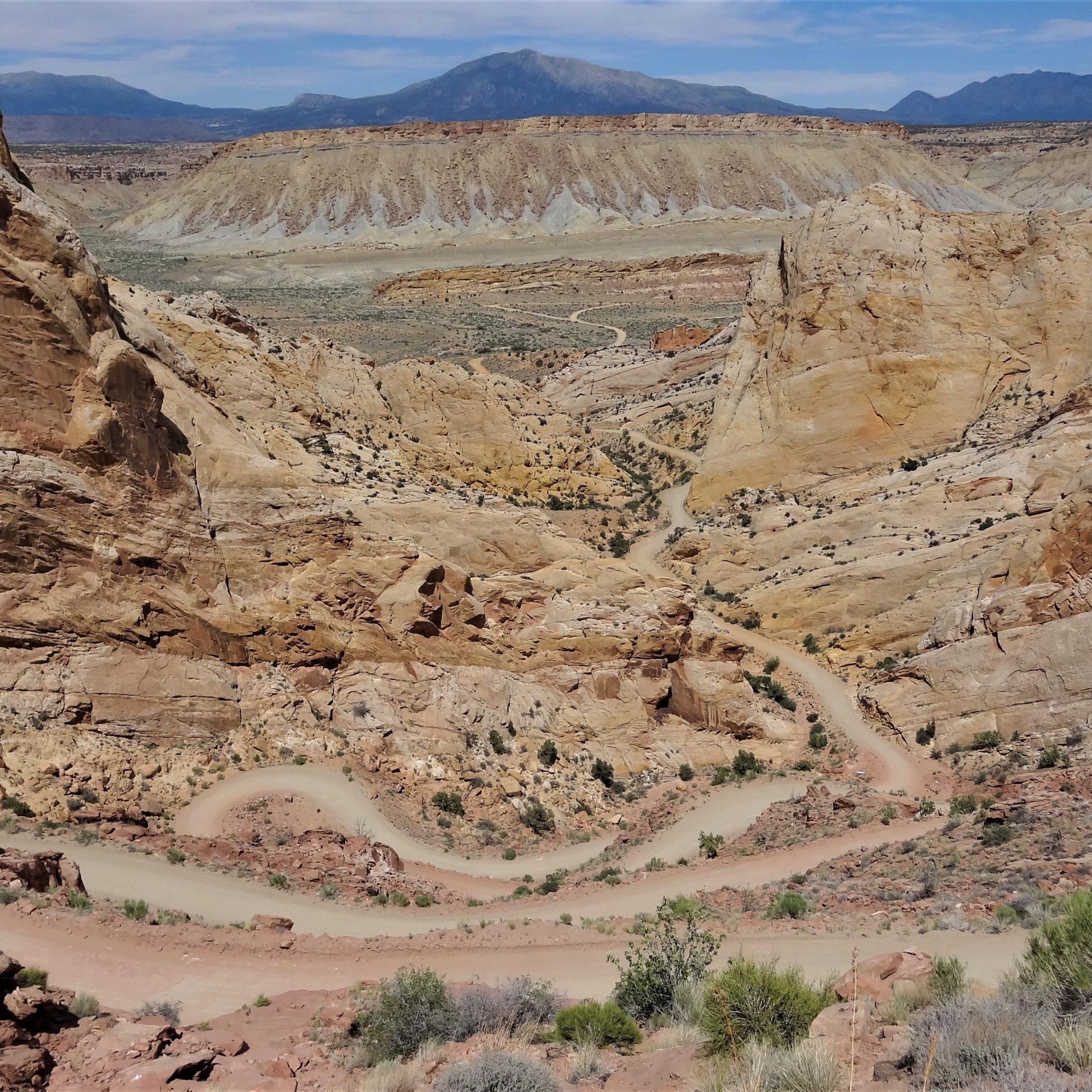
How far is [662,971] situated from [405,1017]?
3393 mm

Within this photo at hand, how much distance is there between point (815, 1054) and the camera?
8.44 m

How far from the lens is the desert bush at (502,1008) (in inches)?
444

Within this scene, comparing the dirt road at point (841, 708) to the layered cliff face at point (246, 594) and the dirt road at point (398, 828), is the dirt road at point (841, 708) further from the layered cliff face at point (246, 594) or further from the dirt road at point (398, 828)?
the dirt road at point (398, 828)

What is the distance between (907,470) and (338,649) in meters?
22.7

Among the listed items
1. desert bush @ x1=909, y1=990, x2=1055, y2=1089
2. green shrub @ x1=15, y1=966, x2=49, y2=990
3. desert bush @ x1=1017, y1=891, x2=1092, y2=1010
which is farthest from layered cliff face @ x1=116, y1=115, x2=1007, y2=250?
desert bush @ x1=909, y1=990, x2=1055, y2=1089

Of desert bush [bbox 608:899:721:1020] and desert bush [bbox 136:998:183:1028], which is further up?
desert bush [bbox 608:899:721:1020]

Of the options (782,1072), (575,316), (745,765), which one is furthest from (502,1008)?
(575,316)

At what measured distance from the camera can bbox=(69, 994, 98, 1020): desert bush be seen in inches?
433

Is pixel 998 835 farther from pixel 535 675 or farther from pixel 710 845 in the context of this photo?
pixel 535 675

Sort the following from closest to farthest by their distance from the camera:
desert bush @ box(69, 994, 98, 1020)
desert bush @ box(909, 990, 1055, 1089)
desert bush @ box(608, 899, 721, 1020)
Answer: desert bush @ box(909, 990, 1055, 1089)
desert bush @ box(69, 994, 98, 1020)
desert bush @ box(608, 899, 721, 1020)

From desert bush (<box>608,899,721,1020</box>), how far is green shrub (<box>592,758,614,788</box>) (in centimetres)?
984

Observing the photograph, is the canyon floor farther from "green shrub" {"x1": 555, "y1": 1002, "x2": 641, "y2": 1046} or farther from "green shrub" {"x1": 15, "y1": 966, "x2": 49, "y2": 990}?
"green shrub" {"x1": 555, "y1": 1002, "x2": 641, "y2": 1046}

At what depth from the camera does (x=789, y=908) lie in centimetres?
1588

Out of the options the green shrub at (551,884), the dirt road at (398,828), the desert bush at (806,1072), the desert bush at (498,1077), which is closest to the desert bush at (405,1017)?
the desert bush at (498,1077)
